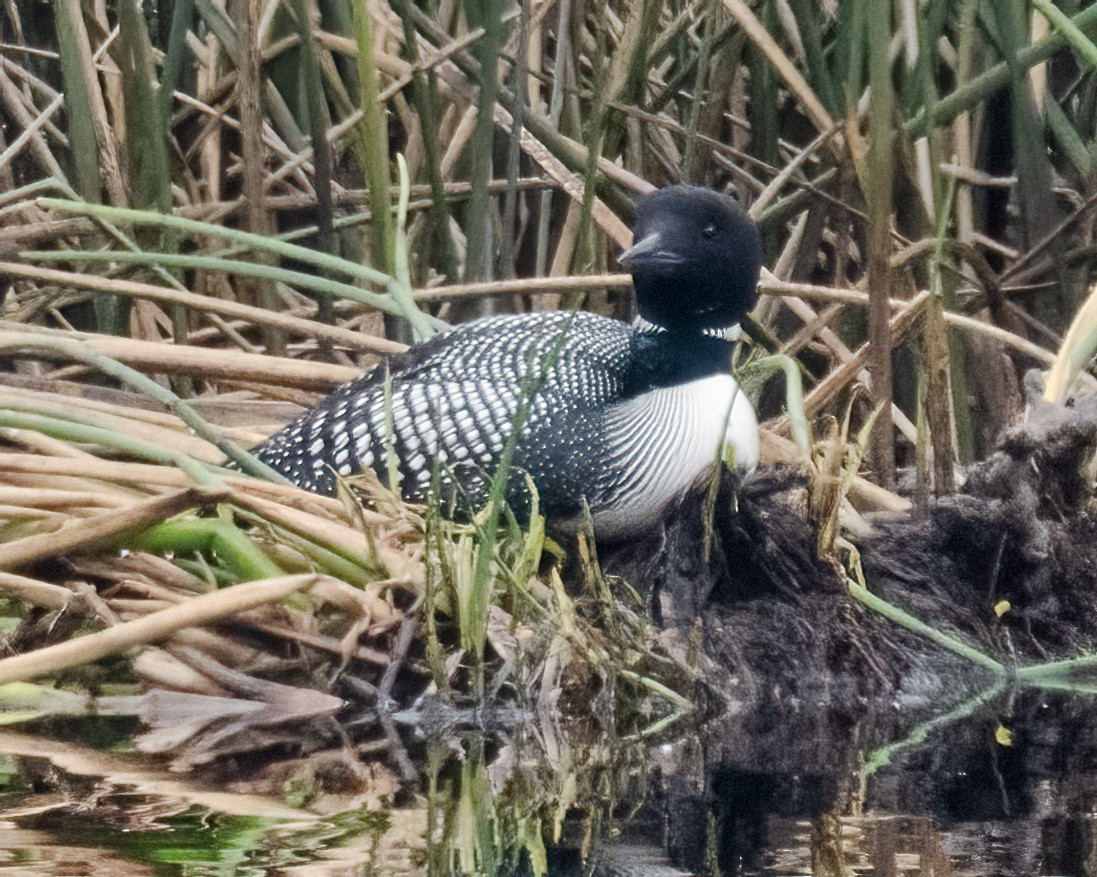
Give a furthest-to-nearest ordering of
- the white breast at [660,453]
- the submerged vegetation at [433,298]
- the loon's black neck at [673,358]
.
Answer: the loon's black neck at [673,358] < the white breast at [660,453] < the submerged vegetation at [433,298]

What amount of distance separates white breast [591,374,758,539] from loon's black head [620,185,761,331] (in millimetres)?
186

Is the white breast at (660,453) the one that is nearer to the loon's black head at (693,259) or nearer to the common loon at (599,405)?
the common loon at (599,405)

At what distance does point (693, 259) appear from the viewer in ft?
9.74

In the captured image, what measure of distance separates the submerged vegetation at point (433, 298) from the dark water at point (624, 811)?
31 mm

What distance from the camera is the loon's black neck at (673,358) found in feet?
9.91

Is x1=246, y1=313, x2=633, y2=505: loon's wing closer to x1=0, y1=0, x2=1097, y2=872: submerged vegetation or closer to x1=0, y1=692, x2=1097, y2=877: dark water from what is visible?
x1=0, y1=0, x2=1097, y2=872: submerged vegetation

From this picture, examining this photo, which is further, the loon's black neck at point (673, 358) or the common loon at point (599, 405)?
the loon's black neck at point (673, 358)

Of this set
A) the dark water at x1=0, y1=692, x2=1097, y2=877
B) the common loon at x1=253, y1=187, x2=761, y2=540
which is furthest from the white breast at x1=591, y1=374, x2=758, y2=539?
the dark water at x1=0, y1=692, x2=1097, y2=877

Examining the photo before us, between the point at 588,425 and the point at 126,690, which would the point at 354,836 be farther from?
the point at 588,425

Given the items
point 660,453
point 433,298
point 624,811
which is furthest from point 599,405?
point 624,811

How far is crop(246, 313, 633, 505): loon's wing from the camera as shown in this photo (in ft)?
9.51

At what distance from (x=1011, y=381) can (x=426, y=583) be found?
5.22ft

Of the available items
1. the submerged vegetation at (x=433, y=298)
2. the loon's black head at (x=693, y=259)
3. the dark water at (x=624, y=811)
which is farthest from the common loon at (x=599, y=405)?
the dark water at (x=624, y=811)

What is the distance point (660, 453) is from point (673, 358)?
9.3 inches
